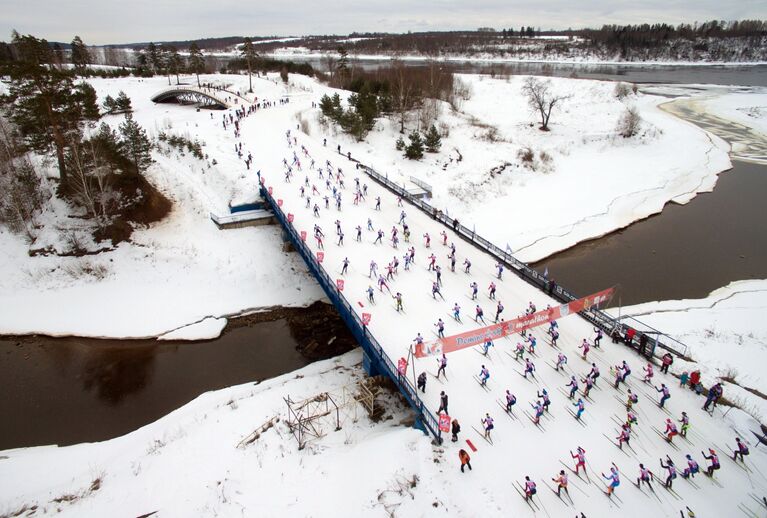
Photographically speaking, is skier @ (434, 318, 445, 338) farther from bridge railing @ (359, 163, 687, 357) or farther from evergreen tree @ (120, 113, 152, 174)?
evergreen tree @ (120, 113, 152, 174)

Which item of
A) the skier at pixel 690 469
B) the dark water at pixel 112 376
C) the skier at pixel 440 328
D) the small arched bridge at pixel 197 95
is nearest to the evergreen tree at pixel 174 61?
the small arched bridge at pixel 197 95

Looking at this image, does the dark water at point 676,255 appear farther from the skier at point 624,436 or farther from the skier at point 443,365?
the skier at point 443,365

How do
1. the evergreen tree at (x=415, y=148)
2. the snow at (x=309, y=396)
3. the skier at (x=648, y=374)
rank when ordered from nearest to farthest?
the snow at (x=309, y=396)
the skier at (x=648, y=374)
the evergreen tree at (x=415, y=148)

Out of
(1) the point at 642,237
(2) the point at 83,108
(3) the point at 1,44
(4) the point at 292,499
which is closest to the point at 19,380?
(4) the point at 292,499

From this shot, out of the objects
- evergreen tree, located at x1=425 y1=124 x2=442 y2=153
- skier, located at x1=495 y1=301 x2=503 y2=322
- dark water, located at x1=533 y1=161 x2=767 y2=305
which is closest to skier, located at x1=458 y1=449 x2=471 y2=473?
skier, located at x1=495 y1=301 x2=503 y2=322

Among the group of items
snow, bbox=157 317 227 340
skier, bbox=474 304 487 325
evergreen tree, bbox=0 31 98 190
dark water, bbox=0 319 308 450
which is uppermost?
evergreen tree, bbox=0 31 98 190

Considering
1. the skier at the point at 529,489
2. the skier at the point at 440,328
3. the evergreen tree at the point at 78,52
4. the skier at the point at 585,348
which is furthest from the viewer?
the evergreen tree at the point at 78,52
